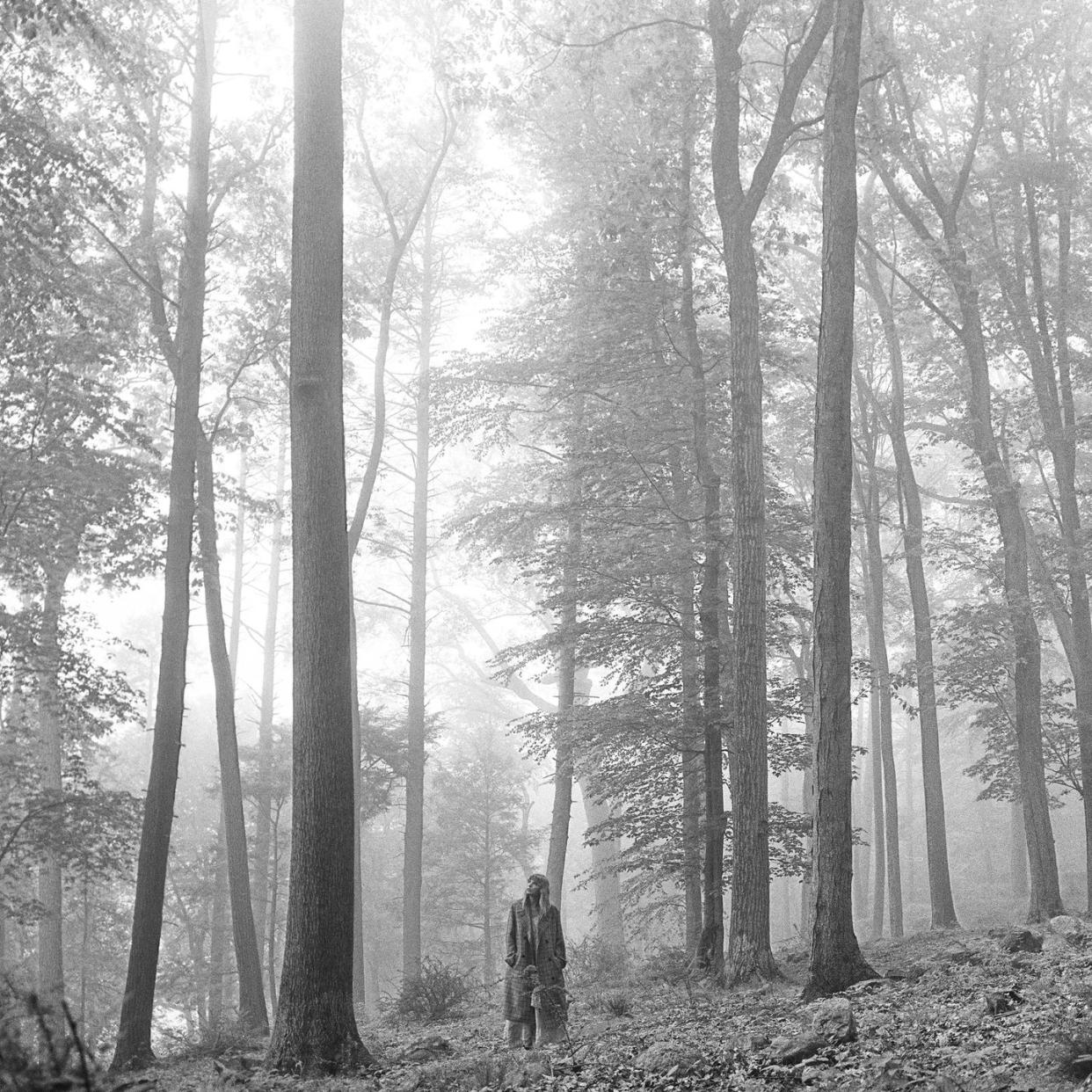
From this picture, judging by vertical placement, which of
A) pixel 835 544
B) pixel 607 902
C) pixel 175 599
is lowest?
pixel 607 902

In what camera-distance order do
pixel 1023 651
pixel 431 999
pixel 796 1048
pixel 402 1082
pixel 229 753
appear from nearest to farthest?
1. pixel 796 1048
2. pixel 402 1082
3. pixel 431 999
4. pixel 229 753
5. pixel 1023 651

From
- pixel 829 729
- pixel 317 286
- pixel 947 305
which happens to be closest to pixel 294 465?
pixel 317 286

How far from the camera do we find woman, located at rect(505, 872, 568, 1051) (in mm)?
7996

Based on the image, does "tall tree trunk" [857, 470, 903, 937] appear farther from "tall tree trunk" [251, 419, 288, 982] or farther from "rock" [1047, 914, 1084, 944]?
"tall tree trunk" [251, 419, 288, 982]

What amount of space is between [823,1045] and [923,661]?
12.7 meters

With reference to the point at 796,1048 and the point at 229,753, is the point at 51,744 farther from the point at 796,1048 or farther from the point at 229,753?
the point at 796,1048

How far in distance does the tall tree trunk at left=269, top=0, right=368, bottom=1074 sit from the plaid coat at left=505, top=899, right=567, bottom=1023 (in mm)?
1599

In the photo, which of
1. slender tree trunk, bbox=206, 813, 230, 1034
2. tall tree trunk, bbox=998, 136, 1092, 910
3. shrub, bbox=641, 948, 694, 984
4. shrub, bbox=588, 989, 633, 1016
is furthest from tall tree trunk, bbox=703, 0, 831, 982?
slender tree trunk, bbox=206, 813, 230, 1034

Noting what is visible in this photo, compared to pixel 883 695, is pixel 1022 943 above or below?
below

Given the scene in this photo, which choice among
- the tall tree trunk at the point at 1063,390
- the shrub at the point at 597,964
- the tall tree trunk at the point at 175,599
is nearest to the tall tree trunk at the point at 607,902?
the shrub at the point at 597,964

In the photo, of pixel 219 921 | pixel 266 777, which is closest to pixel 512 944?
pixel 266 777

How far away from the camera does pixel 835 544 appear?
28.1ft

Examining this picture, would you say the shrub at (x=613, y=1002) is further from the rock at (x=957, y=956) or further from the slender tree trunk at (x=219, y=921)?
the slender tree trunk at (x=219, y=921)

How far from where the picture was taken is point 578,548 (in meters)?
14.5
